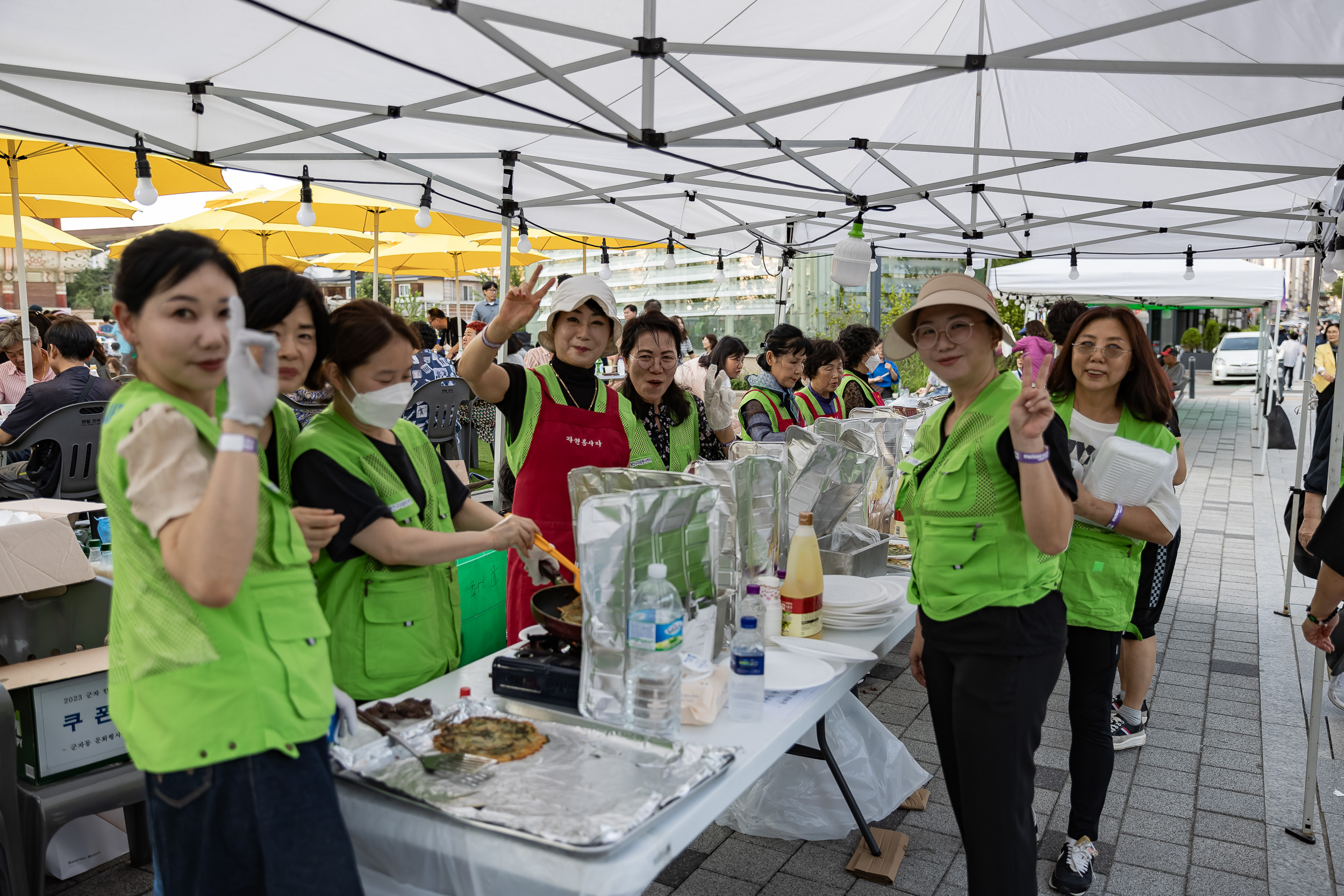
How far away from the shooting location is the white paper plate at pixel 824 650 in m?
2.21

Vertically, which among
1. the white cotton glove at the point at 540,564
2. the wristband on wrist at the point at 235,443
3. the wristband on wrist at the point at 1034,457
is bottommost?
the white cotton glove at the point at 540,564

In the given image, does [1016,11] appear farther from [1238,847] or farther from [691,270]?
[691,270]

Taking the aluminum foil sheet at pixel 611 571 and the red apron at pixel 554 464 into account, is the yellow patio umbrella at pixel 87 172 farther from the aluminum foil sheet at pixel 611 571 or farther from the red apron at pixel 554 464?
the aluminum foil sheet at pixel 611 571

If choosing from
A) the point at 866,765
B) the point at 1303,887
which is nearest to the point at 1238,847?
the point at 1303,887

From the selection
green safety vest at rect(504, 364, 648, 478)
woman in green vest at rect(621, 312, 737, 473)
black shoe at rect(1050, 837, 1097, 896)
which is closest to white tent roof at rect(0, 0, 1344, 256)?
woman in green vest at rect(621, 312, 737, 473)

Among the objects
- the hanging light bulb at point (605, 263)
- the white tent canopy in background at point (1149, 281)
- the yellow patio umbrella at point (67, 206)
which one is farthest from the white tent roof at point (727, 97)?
the yellow patio umbrella at point (67, 206)

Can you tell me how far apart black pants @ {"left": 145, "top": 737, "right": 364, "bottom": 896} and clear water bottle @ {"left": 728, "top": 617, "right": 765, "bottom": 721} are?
82cm

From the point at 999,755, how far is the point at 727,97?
13.8ft

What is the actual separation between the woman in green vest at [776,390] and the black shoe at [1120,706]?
1933 mm

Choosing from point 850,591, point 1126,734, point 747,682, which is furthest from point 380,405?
point 1126,734

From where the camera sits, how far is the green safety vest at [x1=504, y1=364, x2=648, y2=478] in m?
2.99

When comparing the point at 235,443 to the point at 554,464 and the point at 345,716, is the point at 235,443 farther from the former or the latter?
the point at 554,464

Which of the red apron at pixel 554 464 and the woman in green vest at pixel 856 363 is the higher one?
the woman in green vest at pixel 856 363

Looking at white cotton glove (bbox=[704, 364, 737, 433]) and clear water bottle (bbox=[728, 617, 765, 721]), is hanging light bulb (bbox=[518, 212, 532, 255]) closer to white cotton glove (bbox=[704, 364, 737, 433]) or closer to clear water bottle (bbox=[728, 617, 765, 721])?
white cotton glove (bbox=[704, 364, 737, 433])
